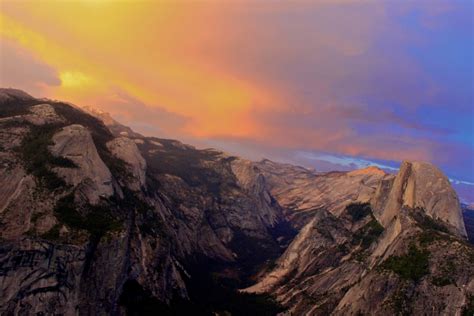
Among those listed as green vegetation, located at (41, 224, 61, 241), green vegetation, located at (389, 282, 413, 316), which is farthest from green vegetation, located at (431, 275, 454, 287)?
green vegetation, located at (41, 224, 61, 241)

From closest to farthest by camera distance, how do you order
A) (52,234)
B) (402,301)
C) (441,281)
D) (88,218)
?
(52,234), (441,281), (402,301), (88,218)

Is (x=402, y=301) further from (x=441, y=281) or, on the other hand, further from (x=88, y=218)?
(x=88, y=218)

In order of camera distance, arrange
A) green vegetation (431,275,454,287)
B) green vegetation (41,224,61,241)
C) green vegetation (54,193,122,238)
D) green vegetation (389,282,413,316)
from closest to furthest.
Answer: green vegetation (41,224,61,241)
green vegetation (54,193,122,238)
green vegetation (431,275,454,287)
green vegetation (389,282,413,316)

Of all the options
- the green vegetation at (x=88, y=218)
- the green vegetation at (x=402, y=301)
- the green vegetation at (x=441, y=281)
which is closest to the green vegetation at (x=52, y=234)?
the green vegetation at (x=88, y=218)

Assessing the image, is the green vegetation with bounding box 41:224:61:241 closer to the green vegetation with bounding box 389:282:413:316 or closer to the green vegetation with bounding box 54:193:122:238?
the green vegetation with bounding box 54:193:122:238

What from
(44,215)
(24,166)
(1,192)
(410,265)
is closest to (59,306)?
(44,215)

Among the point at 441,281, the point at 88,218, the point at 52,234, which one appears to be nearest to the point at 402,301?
the point at 441,281

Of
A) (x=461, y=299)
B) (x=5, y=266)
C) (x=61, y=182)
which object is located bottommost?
(x=5, y=266)

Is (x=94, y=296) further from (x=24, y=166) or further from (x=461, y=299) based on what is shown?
(x=461, y=299)
